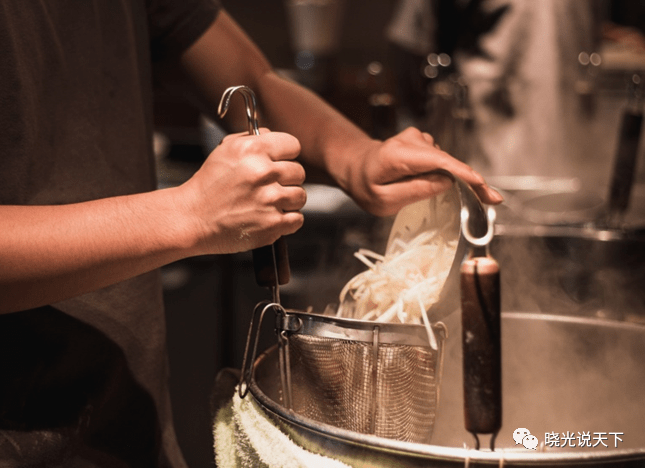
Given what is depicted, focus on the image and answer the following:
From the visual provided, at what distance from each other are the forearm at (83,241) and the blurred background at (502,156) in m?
0.87

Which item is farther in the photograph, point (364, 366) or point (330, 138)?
point (330, 138)

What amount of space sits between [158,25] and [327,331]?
69 centimetres

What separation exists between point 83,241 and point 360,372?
35 cm

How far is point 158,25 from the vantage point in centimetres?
115

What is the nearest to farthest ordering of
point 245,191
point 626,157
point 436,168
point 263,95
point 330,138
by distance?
point 245,191
point 436,168
point 330,138
point 263,95
point 626,157

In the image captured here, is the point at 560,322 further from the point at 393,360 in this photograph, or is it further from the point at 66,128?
the point at 66,128

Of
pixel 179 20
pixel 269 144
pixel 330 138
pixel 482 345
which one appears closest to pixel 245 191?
pixel 269 144

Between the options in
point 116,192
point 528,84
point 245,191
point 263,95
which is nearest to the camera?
point 245,191

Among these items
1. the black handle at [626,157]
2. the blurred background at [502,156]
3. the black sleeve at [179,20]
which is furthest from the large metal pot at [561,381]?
the black handle at [626,157]

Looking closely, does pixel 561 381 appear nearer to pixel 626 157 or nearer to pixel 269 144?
pixel 269 144

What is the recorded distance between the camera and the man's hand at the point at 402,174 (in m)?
0.88

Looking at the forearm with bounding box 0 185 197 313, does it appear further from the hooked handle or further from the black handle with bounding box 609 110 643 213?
the black handle with bounding box 609 110 643 213

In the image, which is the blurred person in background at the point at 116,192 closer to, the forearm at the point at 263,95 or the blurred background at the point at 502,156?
the forearm at the point at 263,95

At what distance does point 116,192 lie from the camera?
996 millimetres
